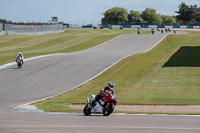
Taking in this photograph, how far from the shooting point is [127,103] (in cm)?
2111

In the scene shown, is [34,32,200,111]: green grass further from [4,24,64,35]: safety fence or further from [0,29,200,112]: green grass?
[4,24,64,35]: safety fence

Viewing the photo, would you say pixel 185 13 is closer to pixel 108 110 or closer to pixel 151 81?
pixel 151 81

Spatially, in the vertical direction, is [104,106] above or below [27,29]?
below

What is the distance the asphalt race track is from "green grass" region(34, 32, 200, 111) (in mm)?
1678

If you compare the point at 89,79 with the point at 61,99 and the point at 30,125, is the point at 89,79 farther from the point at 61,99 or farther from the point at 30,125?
the point at 30,125

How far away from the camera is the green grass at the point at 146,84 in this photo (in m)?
22.0

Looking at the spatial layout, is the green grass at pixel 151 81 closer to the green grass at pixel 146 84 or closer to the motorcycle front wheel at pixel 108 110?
the green grass at pixel 146 84

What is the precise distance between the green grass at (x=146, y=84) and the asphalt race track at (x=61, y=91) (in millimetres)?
1678

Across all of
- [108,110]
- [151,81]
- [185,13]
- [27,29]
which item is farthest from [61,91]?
[185,13]

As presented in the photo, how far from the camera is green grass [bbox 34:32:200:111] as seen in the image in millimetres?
22031

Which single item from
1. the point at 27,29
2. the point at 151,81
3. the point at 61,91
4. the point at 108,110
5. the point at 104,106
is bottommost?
the point at 61,91

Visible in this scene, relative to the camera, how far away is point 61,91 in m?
26.6

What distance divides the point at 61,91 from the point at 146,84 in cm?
658

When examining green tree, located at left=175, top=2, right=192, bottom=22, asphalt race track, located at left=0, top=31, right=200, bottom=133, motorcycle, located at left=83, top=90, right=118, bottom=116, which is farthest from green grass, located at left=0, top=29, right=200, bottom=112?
green tree, located at left=175, top=2, right=192, bottom=22
